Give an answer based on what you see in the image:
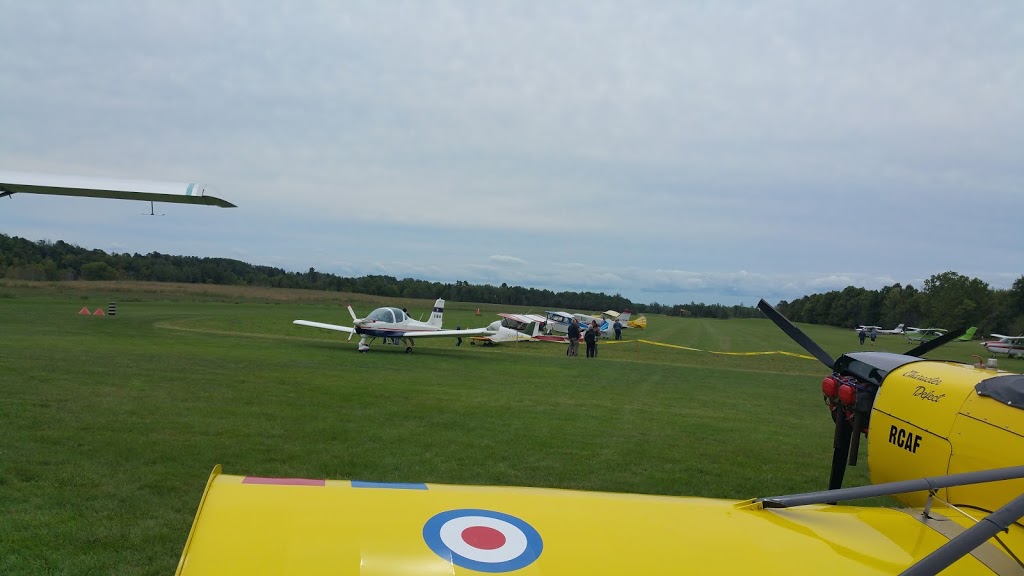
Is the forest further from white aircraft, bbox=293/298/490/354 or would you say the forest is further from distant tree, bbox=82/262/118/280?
white aircraft, bbox=293/298/490/354

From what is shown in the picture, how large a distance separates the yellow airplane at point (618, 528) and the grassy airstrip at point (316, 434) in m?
2.55

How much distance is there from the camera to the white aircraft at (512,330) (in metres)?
30.4

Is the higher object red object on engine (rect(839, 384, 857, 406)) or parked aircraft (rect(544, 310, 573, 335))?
red object on engine (rect(839, 384, 857, 406))

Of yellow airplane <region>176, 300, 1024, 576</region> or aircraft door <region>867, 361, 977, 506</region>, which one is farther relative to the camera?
aircraft door <region>867, 361, 977, 506</region>

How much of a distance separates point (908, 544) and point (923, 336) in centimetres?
5414

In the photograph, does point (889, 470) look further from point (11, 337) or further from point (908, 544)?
point (11, 337)

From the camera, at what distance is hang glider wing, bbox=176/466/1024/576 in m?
1.94

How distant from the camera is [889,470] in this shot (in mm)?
3861

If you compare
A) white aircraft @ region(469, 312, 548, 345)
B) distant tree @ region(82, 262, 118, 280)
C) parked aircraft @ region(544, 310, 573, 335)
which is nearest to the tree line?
parked aircraft @ region(544, 310, 573, 335)

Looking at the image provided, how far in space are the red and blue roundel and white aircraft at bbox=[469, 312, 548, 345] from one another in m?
27.4

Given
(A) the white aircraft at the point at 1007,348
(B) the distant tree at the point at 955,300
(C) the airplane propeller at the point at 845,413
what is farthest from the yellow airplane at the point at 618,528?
(B) the distant tree at the point at 955,300

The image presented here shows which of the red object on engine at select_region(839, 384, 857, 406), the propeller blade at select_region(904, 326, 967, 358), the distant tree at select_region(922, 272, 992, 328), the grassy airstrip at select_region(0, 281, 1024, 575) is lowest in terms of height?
the grassy airstrip at select_region(0, 281, 1024, 575)

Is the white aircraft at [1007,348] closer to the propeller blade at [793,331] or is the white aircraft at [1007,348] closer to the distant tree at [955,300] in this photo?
the distant tree at [955,300]

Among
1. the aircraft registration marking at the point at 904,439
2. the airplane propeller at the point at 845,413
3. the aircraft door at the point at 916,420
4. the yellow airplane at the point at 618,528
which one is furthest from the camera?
the airplane propeller at the point at 845,413
